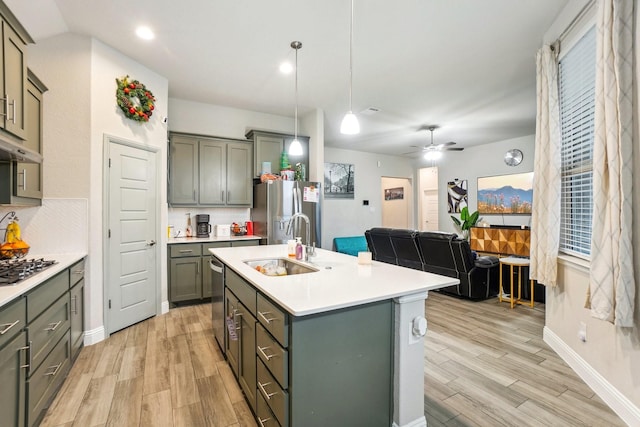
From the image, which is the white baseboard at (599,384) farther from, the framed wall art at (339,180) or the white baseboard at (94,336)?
the framed wall art at (339,180)

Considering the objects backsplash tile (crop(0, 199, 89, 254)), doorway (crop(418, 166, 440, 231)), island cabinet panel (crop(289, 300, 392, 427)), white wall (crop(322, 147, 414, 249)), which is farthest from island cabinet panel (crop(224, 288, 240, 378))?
doorway (crop(418, 166, 440, 231))

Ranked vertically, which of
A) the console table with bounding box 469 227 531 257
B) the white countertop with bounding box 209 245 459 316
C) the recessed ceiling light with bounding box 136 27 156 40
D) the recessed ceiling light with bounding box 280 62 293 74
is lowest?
the console table with bounding box 469 227 531 257

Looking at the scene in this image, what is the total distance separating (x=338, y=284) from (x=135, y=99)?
10.1 feet

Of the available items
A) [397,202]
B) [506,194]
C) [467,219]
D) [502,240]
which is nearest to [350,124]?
[502,240]

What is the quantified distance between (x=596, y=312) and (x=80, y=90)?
4.46 m

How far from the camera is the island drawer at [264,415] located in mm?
1515

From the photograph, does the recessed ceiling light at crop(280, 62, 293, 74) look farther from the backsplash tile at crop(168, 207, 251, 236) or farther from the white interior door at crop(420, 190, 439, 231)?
the white interior door at crop(420, 190, 439, 231)

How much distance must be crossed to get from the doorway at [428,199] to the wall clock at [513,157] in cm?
170

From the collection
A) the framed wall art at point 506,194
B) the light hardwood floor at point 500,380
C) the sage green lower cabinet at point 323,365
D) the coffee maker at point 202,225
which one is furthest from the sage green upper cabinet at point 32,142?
the framed wall art at point 506,194

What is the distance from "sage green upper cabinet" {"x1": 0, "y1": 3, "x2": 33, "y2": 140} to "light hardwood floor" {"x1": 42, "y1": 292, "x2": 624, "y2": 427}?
1851 millimetres

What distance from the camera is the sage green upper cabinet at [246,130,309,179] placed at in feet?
15.3

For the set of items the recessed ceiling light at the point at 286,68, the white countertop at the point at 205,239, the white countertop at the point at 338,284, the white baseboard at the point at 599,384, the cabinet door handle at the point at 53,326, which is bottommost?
the white baseboard at the point at 599,384

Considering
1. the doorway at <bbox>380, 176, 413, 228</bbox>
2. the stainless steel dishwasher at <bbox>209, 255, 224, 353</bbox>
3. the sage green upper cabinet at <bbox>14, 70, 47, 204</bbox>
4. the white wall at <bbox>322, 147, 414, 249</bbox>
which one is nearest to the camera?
the sage green upper cabinet at <bbox>14, 70, 47, 204</bbox>

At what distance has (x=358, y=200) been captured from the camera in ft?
25.4
